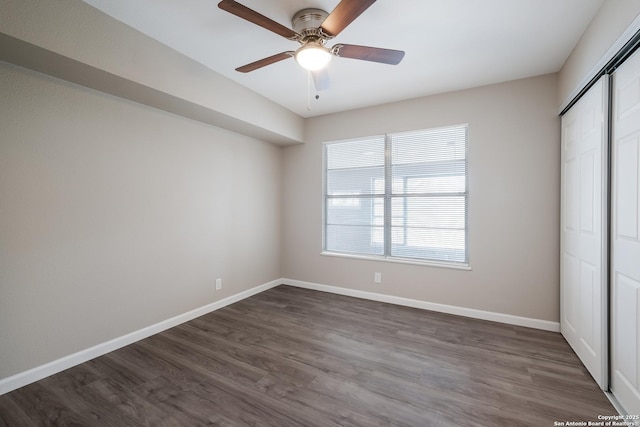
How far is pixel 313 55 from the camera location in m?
1.96

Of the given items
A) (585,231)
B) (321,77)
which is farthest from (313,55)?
(585,231)

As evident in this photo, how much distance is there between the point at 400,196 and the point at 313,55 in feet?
7.40

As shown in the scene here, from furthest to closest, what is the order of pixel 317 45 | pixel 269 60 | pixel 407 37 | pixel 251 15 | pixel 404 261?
pixel 404 261
pixel 407 37
pixel 269 60
pixel 317 45
pixel 251 15

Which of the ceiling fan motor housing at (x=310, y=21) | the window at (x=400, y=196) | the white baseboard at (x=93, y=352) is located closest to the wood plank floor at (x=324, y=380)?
the white baseboard at (x=93, y=352)

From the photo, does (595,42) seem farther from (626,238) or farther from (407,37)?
(626,238)

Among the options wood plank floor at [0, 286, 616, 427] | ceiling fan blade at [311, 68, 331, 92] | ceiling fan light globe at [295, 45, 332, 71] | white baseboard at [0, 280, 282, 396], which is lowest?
wood plank floor at [0, 286, 616, 427]

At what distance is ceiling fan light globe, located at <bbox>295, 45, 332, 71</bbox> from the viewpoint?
6.34ft

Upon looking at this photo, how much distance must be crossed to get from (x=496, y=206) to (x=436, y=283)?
1.14m

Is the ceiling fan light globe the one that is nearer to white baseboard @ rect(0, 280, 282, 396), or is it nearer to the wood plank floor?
the wood plank floor

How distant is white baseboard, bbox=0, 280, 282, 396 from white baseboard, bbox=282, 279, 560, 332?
152cm

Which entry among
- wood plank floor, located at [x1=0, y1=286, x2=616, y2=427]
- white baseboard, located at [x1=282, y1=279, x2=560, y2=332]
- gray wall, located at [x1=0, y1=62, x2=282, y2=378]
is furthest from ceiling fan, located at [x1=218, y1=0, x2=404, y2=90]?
white baseboard, located at [x1=282, y1=279, x2=560, y2=332]

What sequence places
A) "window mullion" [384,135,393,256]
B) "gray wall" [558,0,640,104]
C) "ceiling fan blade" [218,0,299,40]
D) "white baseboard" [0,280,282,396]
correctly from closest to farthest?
"ceiling fan blade" [218,0,299,40]
"gray wall" [558,0,640,104]
"white baseboard" [0,280,282,396]
"window mullion" [384,135,393,256]

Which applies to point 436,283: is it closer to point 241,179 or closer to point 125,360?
point 241,179

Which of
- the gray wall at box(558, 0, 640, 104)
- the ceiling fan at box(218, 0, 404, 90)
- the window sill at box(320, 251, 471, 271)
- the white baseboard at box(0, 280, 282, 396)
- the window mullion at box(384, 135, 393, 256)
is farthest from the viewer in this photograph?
the window mullion at box(384, 135, 393, 256)
